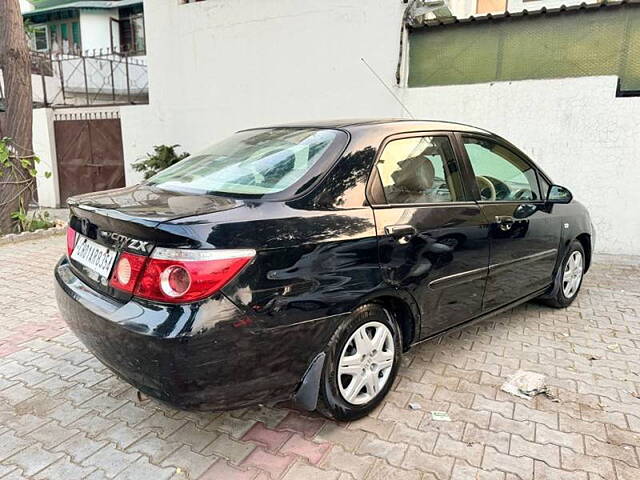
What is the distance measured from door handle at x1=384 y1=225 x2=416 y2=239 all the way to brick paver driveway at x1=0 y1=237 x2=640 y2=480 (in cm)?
102

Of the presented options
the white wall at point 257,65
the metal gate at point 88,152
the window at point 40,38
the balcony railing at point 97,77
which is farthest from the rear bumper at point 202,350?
the window at point 40,38

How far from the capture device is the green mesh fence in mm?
5797

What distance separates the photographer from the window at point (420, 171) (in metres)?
2.72

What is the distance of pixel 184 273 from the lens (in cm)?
198

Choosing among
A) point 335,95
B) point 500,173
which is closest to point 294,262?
point 500,173

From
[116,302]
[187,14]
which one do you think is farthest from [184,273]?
[187,14]

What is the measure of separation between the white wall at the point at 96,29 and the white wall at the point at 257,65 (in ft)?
39.6

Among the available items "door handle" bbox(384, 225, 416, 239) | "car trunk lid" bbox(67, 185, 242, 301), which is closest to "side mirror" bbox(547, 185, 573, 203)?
"door handle" bbox(384, 225, 416, 239)

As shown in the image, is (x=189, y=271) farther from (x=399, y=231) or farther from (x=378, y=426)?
(x=378, y=426)

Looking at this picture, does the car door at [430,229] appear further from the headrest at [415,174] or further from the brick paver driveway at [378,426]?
the brick paver driveway at [378,426]

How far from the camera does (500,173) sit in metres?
3.66

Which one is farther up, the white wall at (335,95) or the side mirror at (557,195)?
the white wall at (335,95)

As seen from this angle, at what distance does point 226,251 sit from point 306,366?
2.33ft

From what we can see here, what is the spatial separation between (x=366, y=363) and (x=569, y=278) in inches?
107
